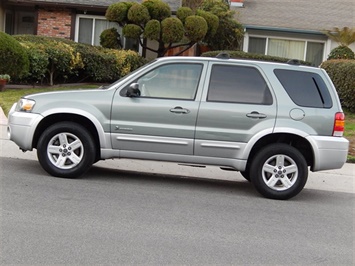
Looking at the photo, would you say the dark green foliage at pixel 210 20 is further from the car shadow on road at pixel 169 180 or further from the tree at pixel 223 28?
the car shadow on road at pixel 169 180

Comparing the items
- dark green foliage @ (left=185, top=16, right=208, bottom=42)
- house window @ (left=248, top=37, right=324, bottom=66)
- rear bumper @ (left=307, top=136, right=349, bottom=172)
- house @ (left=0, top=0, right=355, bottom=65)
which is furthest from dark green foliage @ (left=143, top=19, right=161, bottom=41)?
rear bumper @ (left=307, top=136, right=349, bottom=172)

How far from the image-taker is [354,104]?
1784 centimetres

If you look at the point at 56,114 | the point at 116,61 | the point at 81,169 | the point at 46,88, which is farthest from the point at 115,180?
the point at 116,61

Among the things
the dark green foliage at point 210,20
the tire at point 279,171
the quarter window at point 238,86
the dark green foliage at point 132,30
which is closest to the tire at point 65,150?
the quarter window at point 238,86

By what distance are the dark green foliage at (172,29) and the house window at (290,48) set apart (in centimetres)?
648

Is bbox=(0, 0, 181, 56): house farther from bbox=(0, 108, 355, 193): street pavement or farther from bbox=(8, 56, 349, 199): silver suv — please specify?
bbox=(8, 56, 349, 199): silver suv

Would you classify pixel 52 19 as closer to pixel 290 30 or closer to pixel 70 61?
pixel 70 61

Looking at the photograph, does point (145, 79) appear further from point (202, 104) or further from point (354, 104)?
point (354, 104)

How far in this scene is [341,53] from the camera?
24344mm

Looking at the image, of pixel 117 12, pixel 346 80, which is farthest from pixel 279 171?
pixel 117 12

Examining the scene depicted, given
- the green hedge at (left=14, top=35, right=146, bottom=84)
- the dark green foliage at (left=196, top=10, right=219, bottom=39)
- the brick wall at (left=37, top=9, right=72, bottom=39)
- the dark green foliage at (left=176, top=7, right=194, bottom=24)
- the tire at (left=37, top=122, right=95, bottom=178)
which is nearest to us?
the tire at (left=37, top=122, right=95, bottom=178)

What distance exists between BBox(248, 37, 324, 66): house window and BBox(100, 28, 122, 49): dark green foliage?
693 centimetres

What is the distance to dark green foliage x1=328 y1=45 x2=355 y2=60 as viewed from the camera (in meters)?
24.2

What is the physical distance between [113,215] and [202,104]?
228cm
